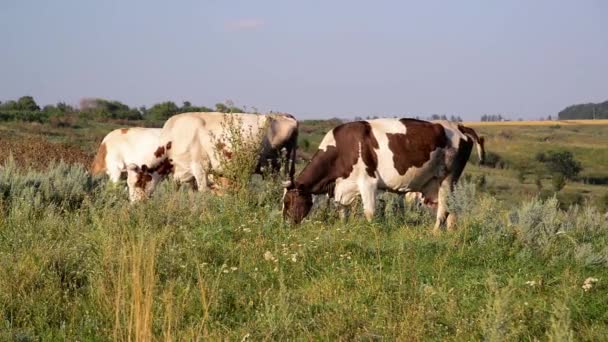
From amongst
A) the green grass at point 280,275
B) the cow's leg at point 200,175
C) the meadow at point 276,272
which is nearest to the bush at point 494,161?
the cow's leg at point 200,175

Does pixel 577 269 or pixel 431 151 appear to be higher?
pixel 431 151

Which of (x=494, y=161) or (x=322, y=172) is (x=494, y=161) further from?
(x=322, y=172)

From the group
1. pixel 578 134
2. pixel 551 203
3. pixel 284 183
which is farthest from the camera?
pixel 578 134

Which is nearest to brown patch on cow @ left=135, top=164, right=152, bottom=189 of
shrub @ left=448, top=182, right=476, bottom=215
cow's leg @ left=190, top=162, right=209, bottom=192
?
cow's leg @ left=190, top=162, right=209, bottom=192

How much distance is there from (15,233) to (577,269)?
590 centimetres

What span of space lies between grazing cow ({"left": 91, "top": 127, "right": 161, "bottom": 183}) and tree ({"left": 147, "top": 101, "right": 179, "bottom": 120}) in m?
55.0

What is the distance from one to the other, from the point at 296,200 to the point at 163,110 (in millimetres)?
64818

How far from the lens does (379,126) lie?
12844mm

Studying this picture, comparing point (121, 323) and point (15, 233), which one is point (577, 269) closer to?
point (121, 323)

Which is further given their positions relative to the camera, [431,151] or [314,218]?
[431,151]

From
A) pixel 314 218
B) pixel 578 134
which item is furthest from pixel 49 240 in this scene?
pixel 578 134

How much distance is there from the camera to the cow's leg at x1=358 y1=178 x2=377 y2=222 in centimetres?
1234

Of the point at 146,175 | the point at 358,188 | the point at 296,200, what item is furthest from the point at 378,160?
the point at 146,175

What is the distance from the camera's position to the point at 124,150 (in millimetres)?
18359
